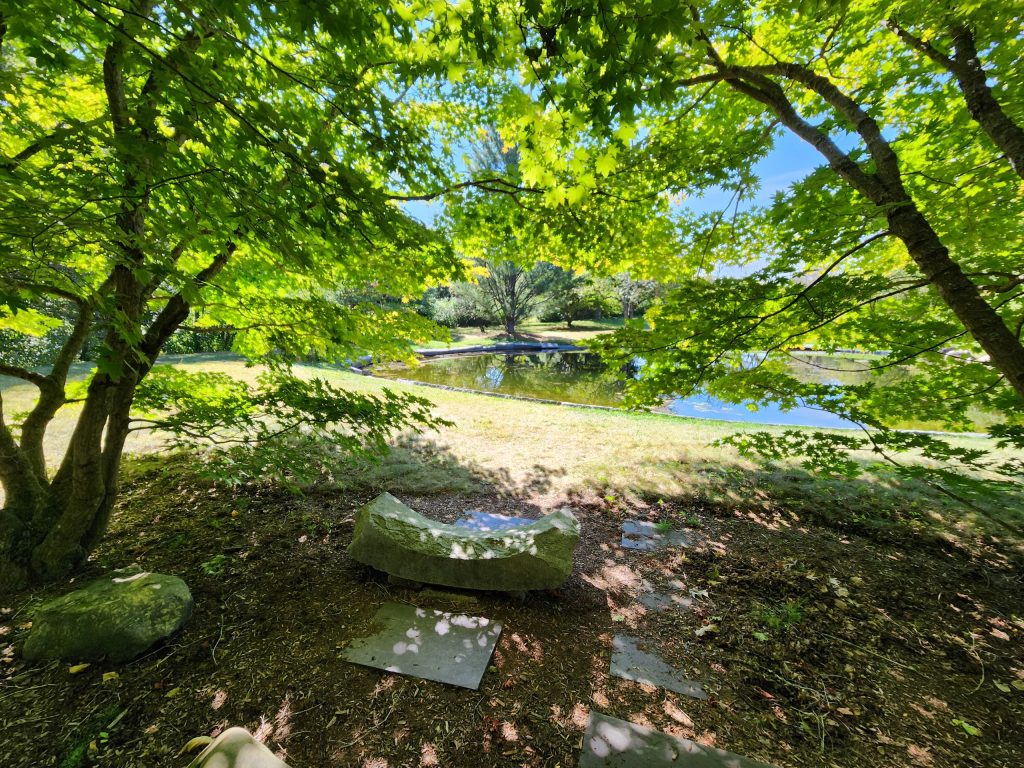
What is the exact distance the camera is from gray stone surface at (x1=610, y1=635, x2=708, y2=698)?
258cm

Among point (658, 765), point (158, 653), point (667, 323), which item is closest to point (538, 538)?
point (658, 765)

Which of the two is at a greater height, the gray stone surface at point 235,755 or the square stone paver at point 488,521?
the gray stone surface at point 235,755

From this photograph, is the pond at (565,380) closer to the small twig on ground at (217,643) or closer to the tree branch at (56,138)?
the small twig on ground at (217,643)

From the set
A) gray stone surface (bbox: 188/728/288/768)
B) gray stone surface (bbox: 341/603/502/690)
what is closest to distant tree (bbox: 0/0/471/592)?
gray stone surface (bbox: 341/603/502/690)

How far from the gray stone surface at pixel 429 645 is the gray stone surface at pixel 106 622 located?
138 cm

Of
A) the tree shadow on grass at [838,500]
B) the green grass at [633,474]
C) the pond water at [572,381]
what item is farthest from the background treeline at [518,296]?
the tree shadow on grass at [838,500]

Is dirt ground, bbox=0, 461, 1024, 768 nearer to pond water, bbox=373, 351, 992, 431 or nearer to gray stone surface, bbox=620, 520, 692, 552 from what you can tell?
gray stone surface, bbox=620, 520, 692, 552

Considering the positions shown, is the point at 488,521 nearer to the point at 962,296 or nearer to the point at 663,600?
the point at 663,600

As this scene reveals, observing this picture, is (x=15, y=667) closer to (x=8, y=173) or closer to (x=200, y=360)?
(x=8, y=173)

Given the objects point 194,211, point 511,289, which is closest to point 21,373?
point 194,211

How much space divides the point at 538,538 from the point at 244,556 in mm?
2950

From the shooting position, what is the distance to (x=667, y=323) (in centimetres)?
341

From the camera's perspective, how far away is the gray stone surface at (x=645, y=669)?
258 cm

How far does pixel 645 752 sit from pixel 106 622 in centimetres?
364
